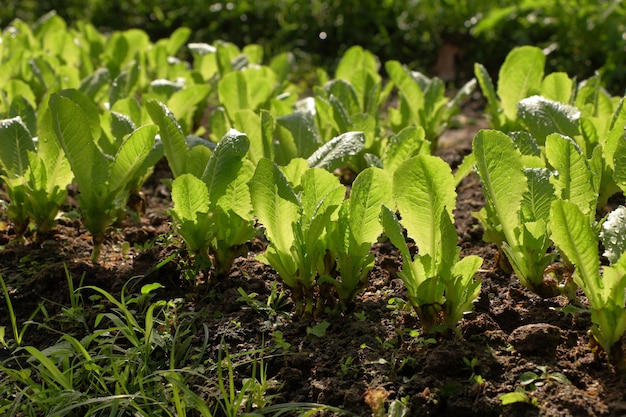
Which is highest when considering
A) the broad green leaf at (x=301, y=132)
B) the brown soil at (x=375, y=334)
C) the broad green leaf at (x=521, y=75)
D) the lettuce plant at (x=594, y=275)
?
the broad green leaf at (x=521, y=75)

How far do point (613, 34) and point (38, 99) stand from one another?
2984mm

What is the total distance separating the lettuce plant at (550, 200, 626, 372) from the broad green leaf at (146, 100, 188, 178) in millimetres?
1180

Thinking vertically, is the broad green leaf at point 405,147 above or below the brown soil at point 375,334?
above

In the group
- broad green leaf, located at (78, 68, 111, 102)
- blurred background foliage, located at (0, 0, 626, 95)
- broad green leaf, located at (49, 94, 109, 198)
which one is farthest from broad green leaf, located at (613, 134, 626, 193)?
blurred background foliage, located at (0, 0, 626, 95)

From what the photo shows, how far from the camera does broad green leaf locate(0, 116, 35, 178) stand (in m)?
2.45

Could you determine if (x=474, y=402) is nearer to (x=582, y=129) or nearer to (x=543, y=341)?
(x=543, y=341)

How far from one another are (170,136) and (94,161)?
0.24m

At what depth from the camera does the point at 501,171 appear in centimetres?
197

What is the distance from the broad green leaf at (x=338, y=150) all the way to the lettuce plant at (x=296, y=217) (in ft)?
1.06

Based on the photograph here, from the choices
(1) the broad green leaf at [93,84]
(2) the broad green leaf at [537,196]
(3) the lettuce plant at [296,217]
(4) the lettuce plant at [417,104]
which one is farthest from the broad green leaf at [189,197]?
(1) the broad green leaf at [93,84]

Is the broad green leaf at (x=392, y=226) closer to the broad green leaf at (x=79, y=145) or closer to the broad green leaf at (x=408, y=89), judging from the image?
Answer: the broad green leaf at (x=79, y=145)

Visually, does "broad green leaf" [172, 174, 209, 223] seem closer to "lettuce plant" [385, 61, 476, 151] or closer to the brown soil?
the brown soil

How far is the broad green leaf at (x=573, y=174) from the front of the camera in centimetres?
201

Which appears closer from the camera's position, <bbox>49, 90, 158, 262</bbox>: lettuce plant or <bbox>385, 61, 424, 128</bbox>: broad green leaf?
<bbox>49, 90, 158, 262</bbox>: lettuce plant
